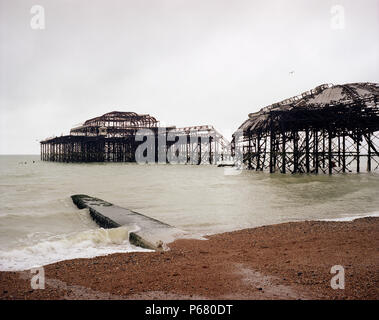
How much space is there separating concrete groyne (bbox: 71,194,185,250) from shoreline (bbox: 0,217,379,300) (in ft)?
1.73

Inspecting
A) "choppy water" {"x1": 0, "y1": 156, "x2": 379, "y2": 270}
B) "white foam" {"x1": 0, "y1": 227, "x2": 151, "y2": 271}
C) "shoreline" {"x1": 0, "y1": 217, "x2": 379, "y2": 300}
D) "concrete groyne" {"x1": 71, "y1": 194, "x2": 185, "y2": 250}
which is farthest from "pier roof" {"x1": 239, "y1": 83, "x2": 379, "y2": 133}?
"white foam" {"x1": 0, "y1": 227, "x2": 151, "y2": 271}

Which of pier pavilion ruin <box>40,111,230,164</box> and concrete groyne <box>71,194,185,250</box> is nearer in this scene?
concrete groyne <box>71,194,185,250</box>

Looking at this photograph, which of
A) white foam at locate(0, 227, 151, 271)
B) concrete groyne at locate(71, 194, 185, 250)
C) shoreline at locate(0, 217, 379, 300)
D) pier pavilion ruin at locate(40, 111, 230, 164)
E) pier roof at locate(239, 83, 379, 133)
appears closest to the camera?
shoreline at locate(0, 217, 379, 300)

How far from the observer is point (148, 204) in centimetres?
1591

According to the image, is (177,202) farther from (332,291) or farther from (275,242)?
(332,291)

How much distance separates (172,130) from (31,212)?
174 feet

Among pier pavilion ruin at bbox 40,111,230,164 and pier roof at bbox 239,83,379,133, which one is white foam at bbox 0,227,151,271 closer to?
pier roof at bbox 239,83,379,133

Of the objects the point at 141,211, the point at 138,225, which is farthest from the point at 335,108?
the point at 138,225

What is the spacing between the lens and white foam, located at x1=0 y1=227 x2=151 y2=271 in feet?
21.0

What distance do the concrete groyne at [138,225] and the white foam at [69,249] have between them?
275 millimetres

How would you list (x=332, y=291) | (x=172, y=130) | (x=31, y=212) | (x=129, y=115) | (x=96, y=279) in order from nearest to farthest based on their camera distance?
(x=332, y=291), (x=96, y=279), (x=31, y=212), (x=172, y=130), (x=129, y=115)
